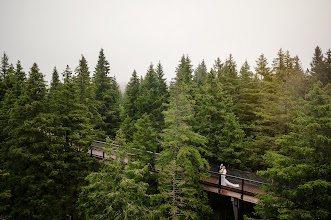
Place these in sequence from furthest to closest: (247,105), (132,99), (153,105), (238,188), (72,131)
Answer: (132,99) → (153,105) → (247,105) → (72,131) → (238,188)

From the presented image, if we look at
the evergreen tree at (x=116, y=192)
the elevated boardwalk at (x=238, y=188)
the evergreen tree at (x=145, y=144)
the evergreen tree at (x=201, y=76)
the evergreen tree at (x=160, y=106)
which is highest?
the evergreen tree at (x=201, y=76)

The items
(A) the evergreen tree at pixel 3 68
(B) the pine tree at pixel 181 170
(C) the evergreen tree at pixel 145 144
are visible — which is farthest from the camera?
(A) the evergreen tree at pixel 3 68

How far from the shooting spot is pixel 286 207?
9422 mm

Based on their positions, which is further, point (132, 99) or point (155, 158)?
point (132, 99)

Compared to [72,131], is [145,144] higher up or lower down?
lower down

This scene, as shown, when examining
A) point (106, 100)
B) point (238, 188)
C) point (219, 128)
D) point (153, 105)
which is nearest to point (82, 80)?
point (106, 100)

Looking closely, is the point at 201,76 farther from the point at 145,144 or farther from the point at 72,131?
the point at 72,131

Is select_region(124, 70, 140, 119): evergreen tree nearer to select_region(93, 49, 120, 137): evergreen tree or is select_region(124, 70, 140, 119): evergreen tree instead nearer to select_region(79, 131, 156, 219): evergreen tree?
select_region(93, 49, 120, 137): evergreen tree

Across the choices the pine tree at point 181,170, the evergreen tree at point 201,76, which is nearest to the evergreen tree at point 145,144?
the pine tree at point 181,170

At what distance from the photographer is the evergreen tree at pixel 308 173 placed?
8.17 m

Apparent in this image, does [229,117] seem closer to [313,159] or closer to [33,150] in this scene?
[313,159]

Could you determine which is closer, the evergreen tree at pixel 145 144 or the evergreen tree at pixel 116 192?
the evergreen tree at pixel 116 192

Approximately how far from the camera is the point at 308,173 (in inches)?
345

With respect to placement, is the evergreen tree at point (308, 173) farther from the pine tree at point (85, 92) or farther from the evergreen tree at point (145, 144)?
the pine tree at point (85, 92)
